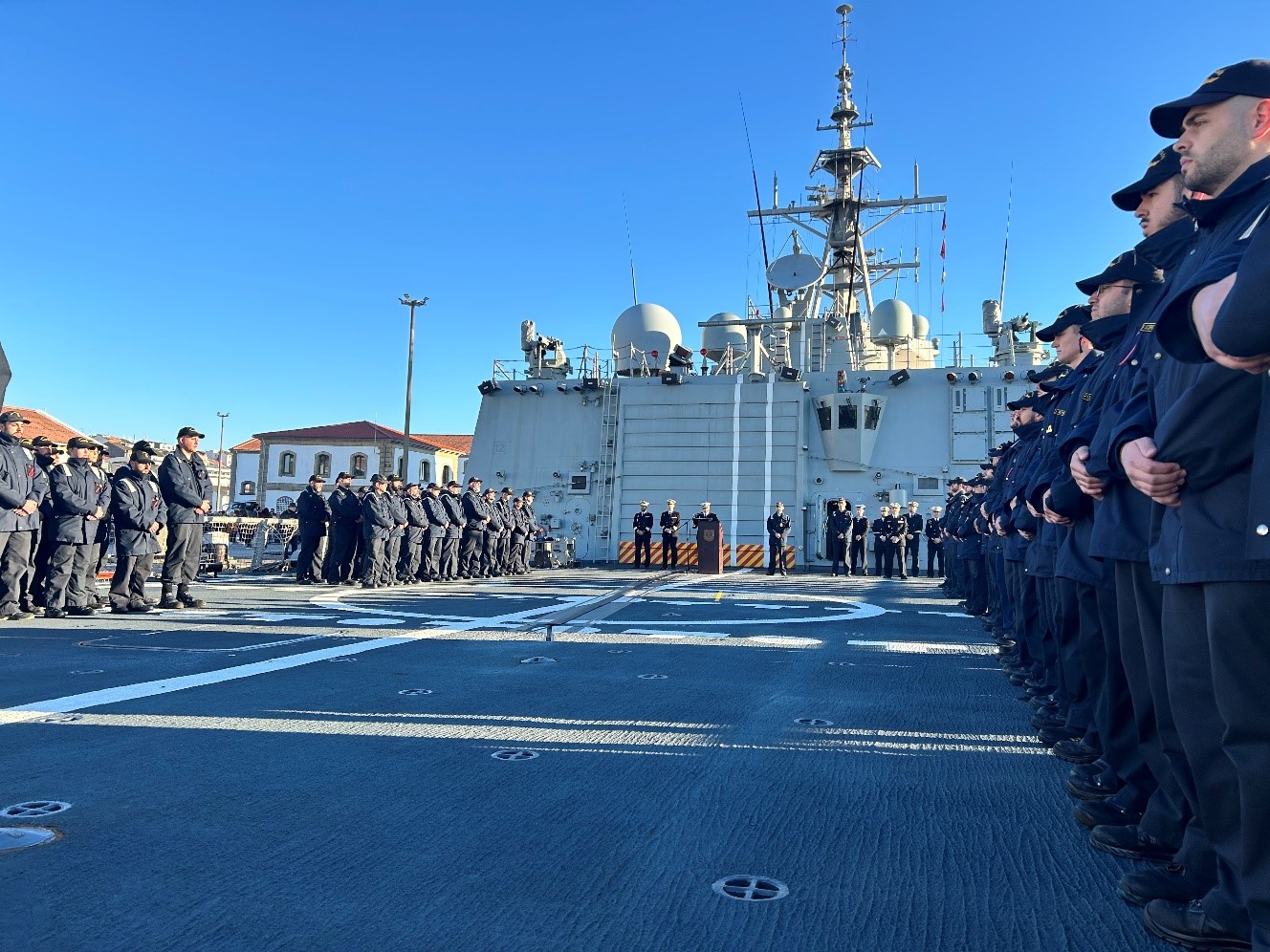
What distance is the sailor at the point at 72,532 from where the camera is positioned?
7523 millimetres

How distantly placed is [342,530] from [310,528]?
559mm

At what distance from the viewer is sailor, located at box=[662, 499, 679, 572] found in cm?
1861

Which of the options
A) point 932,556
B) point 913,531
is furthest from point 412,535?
point 932,556

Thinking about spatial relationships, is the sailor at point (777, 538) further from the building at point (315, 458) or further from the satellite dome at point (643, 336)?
the building at point (315, 458)

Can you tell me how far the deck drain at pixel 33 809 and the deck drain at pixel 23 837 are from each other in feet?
0.32

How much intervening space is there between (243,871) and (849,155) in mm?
26232

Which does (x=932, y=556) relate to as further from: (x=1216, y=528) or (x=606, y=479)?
(x=1216, y=528)

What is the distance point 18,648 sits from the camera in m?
5.28

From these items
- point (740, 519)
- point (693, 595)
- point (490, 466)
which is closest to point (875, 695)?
point (693, 595)

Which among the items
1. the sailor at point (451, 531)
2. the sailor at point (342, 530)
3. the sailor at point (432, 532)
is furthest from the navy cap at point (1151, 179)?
the sailor at point (451, 531)

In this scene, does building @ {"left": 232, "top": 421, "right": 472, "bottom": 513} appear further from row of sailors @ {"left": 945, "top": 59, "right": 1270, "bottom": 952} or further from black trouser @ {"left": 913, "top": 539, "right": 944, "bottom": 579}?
row of sailors @ {"left": 945, "top": 59, "right": 1270, "bottom": 952}

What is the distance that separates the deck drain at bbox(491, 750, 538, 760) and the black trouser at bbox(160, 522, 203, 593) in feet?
21.0

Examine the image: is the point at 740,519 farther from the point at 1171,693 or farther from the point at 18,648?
the point at 1171,693

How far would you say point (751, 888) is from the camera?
6.42 ft
